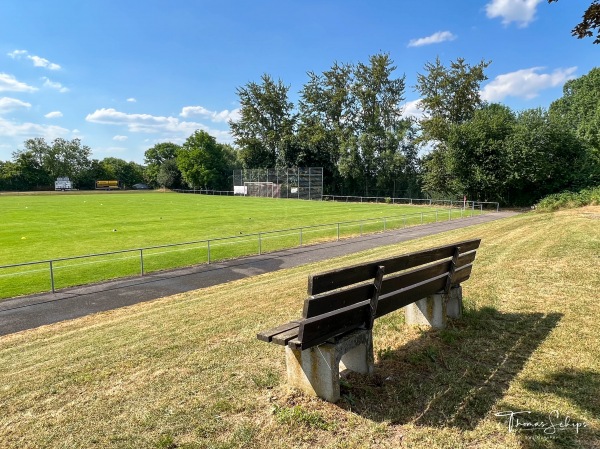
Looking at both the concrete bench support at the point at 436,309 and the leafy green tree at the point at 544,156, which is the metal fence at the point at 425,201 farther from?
the concrete bench support at the point at 436,309

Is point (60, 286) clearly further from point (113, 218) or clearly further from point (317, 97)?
point (317, 97)

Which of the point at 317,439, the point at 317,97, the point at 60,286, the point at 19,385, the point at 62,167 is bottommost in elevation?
the point at 60,286

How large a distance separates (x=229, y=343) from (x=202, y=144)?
9837 cm

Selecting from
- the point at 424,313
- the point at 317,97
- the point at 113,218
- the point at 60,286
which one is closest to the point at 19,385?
the point at 424,313

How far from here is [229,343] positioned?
16.5 ft

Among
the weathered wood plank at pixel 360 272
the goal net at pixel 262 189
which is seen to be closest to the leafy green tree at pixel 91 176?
the goal net at pixel 262 189

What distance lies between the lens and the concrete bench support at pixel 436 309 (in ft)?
16.1

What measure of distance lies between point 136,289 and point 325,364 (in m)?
9.65

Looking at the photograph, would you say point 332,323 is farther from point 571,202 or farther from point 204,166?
point 204,166

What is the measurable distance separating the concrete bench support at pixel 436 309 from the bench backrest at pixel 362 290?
0.54 ft

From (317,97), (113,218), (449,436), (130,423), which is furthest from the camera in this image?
(317,97)

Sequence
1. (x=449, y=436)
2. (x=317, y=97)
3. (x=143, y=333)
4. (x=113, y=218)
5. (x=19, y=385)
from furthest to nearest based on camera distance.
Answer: (x=317, y=97) < (x=113, y=218) < (x=143, y=333) < (x=19, y=385) < (x=449, y=436)

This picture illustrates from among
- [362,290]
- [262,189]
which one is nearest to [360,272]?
[362,290]

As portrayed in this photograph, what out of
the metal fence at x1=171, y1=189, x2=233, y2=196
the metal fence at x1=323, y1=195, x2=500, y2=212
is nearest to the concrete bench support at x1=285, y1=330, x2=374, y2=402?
the metal fence at x1=323, y1=195, x2=500, y2=212
